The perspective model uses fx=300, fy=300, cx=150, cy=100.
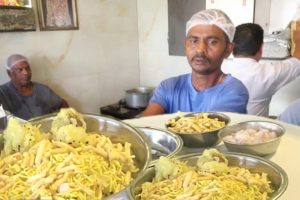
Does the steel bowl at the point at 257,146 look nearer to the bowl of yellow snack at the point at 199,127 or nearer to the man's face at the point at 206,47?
the bowl of yellow snack at the point at 199,127

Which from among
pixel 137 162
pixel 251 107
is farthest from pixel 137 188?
pixel 251 107

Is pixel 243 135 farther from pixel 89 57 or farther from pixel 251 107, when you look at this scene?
pixel 89 57

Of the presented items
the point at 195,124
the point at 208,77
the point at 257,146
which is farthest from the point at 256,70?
the point at 257,146

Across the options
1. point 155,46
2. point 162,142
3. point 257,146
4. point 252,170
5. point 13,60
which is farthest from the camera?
point 155,46

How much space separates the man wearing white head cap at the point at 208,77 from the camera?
1.71 meters

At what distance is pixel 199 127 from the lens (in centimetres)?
120

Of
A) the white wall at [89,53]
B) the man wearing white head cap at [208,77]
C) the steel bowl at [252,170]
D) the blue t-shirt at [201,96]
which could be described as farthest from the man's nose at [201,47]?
the white wall at [89,53]

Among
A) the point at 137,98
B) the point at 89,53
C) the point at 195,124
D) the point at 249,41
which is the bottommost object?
the point at 137,98

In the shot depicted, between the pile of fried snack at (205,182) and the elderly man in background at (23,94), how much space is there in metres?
2.35

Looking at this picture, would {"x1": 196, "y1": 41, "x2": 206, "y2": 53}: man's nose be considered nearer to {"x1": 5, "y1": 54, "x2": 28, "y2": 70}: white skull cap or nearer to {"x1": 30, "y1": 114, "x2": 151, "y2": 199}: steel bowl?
{"x1": 30, "y1": 114, "x2": 151, "y2": 199}: steel bowl

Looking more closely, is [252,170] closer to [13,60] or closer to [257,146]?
[257,146]

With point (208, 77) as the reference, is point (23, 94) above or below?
below

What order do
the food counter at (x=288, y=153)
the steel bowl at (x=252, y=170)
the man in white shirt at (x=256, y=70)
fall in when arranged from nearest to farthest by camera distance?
the steel bowl at (x=252, y=170) → the food counter at (x=288, y=153) → the man in white shirt at (x=256, y=70)

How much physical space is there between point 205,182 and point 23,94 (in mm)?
2558
